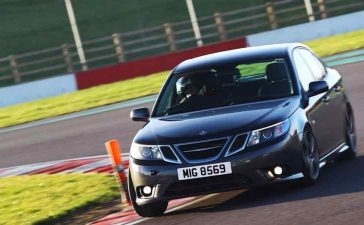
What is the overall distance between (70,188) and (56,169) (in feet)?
8.62

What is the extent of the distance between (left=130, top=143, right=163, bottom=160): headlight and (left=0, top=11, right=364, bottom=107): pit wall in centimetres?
2567

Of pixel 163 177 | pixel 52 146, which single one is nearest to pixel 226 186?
pixel 163 177

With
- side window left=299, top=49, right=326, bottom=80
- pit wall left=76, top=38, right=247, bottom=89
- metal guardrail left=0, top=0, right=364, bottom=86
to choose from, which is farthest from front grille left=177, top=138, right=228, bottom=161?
metal guardrail left=0, top=0, right=364, bottom=86

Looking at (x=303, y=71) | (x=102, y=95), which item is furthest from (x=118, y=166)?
(x=102, y=95)

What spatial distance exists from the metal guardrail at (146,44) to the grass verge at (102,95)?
8811 millimetres

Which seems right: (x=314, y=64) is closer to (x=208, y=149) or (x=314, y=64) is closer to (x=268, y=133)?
(x=268, y=133)

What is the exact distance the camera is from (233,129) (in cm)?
991

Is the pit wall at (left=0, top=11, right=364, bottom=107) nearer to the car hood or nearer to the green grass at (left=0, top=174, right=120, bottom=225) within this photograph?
the green grass at (left=0, top=174, right=120, bottom=225)

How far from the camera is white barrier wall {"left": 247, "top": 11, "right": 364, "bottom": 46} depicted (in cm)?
3769

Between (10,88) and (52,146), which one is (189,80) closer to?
(52,146)

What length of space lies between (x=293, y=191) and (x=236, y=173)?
831 mm

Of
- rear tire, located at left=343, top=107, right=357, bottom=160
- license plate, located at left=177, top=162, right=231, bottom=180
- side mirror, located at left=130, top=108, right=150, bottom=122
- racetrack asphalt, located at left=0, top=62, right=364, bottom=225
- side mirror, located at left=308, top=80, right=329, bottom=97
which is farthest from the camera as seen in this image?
rear tire, located at left=343, top=107, right=357, bottom=160

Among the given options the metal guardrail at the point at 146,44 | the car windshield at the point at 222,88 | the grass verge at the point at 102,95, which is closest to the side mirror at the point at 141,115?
the car windshield at the point at 222,88

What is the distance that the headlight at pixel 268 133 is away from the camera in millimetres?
9914
